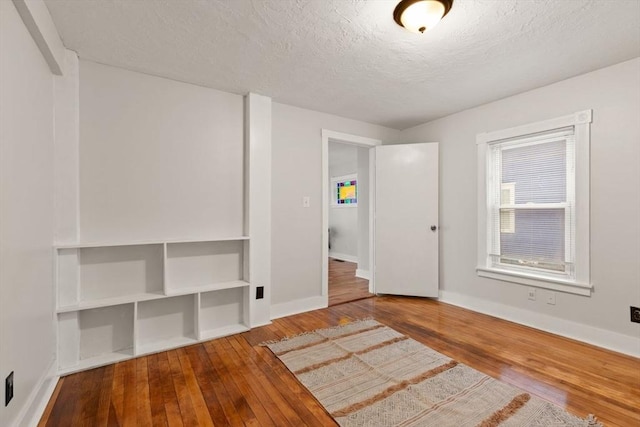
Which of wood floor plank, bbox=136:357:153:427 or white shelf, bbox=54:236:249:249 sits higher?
white shelf, bbox=54:236:249:249

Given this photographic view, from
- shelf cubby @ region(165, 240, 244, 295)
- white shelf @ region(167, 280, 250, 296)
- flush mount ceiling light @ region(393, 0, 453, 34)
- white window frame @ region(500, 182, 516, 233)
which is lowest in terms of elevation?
white shelf @ region(167, 280, 250, 296)

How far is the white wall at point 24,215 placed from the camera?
50.8 inches

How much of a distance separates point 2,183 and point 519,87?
383 cm

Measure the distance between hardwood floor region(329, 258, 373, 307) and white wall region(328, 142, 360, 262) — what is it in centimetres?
68

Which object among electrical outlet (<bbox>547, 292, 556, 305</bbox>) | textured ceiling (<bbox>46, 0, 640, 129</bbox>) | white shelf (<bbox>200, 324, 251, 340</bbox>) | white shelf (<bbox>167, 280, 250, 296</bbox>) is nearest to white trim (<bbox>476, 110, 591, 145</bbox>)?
textured ceiling (<bbox>46, 0, 640, 129</bbox>)

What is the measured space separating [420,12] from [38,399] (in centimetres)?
310

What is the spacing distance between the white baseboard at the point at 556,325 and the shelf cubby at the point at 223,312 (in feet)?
8.31

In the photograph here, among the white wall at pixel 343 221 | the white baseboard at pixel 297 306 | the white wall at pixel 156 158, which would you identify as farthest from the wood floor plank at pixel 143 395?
the white wall at pixel 343 221

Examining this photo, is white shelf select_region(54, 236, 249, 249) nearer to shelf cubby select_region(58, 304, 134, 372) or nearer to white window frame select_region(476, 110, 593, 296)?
shelf cubby select_region(58, 304, 134, 372)

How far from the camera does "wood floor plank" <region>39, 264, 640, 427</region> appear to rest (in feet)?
5.17

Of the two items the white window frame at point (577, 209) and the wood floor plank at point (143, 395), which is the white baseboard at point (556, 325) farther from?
the wood floor plank at point (143, 395)

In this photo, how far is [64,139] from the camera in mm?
2070

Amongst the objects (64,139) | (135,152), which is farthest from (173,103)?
(64,139)

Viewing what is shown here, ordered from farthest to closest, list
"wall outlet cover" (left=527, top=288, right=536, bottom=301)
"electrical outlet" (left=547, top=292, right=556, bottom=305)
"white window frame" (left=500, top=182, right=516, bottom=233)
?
"white window frame" (left=500, top=182, right=516, bottom=233) → "wall outlet cover" (left=527, top=288, right=536, bottom=301) → "electrical outlet" (left=547, top=292, right=556, bottom=305)
